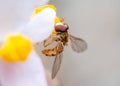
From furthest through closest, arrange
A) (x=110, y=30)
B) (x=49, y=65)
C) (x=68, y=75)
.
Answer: (x=110, y=30)
(x=68, y=75)
(x=49, y=65)

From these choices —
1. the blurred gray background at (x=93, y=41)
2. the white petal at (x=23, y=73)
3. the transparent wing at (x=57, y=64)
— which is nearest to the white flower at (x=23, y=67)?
the white petal at (x=23, y=73)

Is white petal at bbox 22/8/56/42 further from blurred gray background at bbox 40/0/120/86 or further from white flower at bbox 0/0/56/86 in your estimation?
blurred gray background at bbox 40/0/120/86

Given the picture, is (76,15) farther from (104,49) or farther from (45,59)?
(45,59)

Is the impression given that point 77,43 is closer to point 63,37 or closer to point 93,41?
point 63,37

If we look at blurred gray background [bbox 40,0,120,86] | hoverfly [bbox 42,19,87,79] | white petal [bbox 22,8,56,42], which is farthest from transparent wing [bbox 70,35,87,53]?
blurred gray background [bbox 40,0,120,86]

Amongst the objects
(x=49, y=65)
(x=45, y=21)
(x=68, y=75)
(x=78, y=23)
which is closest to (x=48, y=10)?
(x=45, y=21)

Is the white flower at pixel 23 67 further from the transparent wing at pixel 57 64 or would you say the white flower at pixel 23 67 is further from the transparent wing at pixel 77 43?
the transparent wing at pixel 77 43
